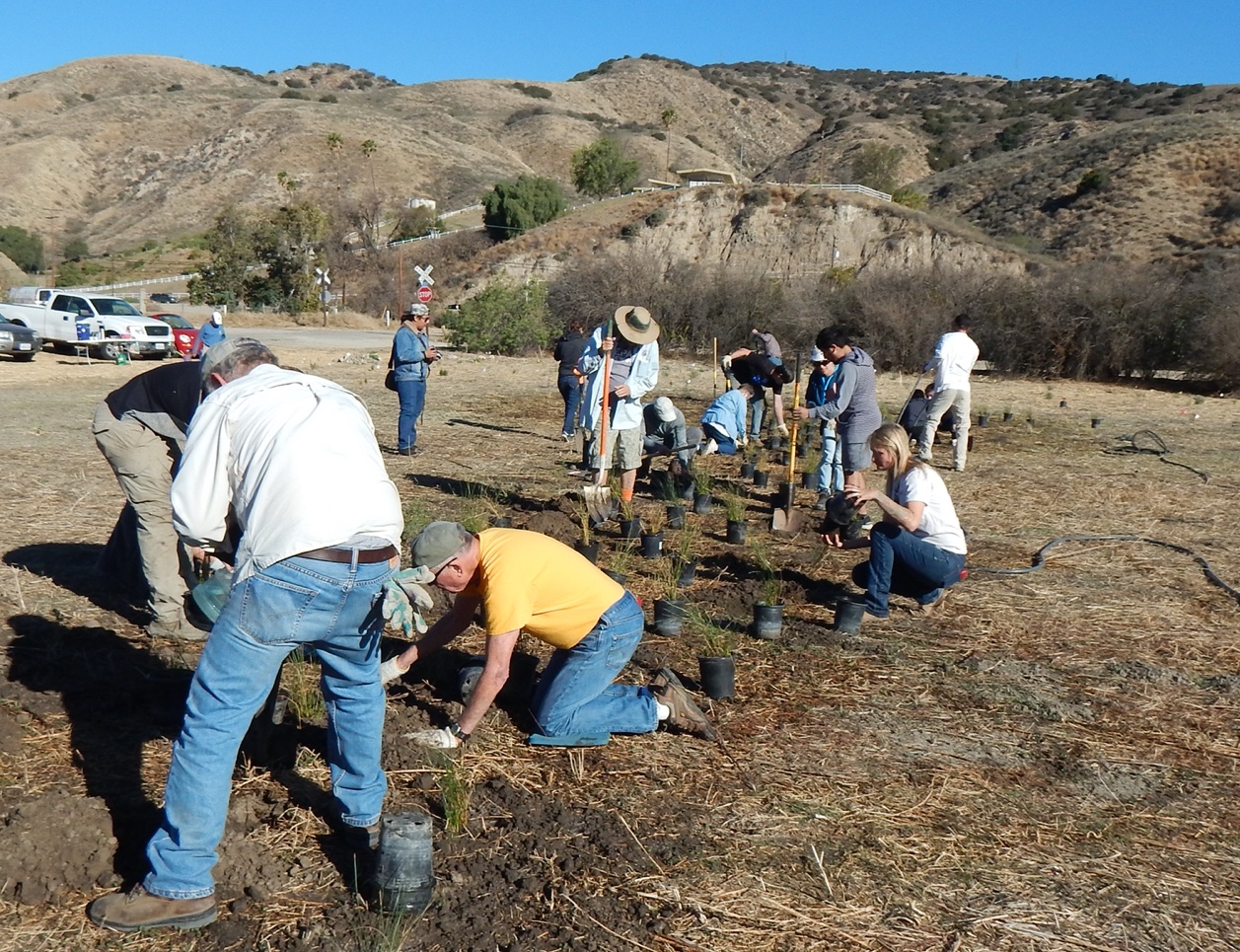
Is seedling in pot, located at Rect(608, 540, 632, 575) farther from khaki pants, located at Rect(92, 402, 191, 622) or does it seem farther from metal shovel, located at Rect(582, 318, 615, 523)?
khaki pants, located at Rect(92, 402, 191, 622)

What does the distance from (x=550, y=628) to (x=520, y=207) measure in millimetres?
58611

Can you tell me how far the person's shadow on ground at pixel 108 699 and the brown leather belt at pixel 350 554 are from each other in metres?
1.22

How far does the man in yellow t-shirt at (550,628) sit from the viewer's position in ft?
12.5

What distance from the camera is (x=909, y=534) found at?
241 inches

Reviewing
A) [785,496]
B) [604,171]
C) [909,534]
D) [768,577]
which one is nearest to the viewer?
[909,534]

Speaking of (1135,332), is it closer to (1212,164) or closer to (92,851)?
(92,851)

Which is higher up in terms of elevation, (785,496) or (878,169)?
(878,169)

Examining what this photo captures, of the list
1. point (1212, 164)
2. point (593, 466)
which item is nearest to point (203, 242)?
point (1212, 164)

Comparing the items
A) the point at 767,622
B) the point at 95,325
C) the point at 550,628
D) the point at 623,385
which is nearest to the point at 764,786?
the point at 550,628

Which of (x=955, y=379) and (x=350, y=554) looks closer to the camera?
(x=350, y=554)

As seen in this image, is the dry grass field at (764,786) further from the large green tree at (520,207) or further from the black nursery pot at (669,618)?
the large green tree at (520,207)

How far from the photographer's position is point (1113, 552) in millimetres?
8000

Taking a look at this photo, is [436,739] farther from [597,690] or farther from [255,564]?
[255,564]

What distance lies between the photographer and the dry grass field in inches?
125
